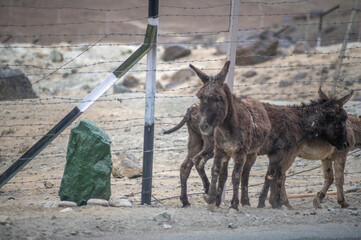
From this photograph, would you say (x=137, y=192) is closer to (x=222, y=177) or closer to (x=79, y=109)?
(x=222, y=177)

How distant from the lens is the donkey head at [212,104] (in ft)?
20.9

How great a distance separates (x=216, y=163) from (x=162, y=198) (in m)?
1.88

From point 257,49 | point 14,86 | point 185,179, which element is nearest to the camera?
point 185,179

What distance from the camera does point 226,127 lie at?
6.72 metres

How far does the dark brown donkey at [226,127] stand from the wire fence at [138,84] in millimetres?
850

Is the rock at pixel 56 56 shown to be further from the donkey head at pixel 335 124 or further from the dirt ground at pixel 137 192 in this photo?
the donkey head at pixel 335 124

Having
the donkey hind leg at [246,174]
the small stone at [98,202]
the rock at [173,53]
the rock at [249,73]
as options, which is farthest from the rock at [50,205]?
the rock at [173,53]

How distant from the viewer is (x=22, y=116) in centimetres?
1431

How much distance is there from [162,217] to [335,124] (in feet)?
12.0

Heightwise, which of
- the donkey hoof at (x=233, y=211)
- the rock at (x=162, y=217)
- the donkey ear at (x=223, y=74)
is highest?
the donkey ear at (x=223, y=74)

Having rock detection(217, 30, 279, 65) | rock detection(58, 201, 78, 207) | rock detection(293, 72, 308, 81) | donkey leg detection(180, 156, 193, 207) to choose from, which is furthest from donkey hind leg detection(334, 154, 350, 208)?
rock detection(217, 30, 279, 65)

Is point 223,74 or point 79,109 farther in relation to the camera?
point 79,109

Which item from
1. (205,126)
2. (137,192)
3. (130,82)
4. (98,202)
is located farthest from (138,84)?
(205,126)

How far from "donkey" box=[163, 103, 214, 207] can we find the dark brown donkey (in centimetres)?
75
